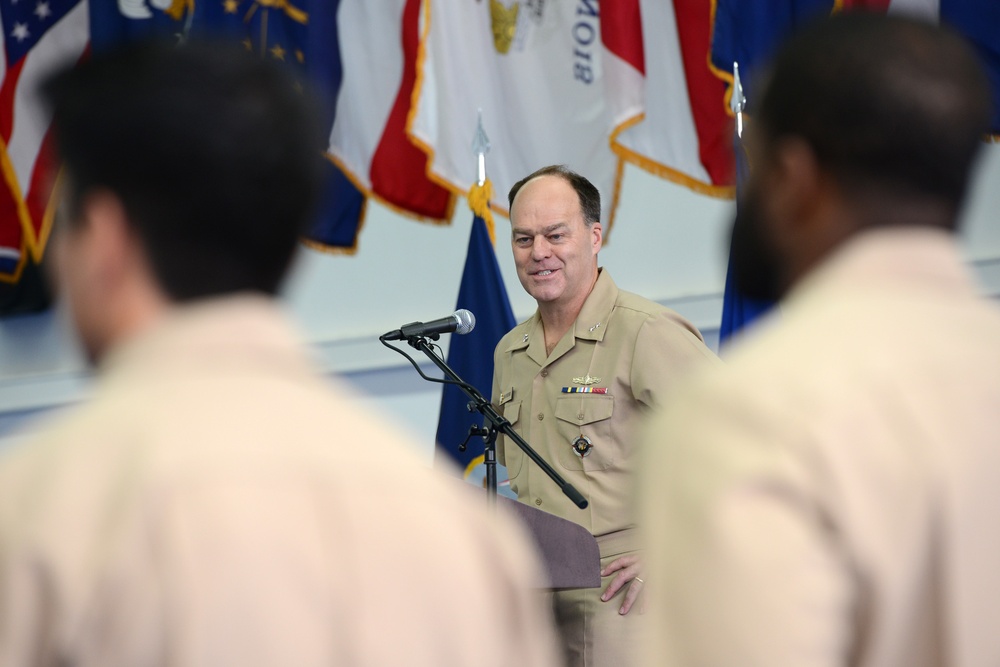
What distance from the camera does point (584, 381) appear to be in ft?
11.1

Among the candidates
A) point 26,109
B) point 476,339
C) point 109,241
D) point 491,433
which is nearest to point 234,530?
point 109,241

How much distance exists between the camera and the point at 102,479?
2.66ft

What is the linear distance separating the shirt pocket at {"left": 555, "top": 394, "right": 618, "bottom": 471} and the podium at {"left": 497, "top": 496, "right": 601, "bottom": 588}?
1.37 ft

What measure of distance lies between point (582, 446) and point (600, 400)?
137 millimetres

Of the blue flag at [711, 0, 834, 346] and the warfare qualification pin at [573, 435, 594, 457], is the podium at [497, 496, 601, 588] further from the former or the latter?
the blue flag at [711, 0, 834, 346]

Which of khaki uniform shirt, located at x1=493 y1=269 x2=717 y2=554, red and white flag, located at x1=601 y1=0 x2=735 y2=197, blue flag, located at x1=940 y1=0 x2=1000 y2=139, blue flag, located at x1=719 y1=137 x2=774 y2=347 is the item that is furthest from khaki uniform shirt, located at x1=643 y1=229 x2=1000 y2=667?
red and white flag, located at x1=601 y1=0 x2=735 y2=197

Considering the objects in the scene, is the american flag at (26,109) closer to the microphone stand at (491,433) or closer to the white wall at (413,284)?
the white wall at (413,284)

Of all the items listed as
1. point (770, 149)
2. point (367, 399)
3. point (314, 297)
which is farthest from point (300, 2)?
point (770, 149)

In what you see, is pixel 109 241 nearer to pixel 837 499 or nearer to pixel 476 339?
pixel 837 499

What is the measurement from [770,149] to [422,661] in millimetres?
546

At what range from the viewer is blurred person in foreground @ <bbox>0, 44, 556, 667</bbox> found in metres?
0.79

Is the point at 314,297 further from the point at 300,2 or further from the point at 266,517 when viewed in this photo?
the point at 266,517

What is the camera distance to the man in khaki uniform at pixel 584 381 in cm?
310

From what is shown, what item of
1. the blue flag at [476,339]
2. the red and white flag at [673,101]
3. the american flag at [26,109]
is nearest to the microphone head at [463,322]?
the blue flag at [476,339]
